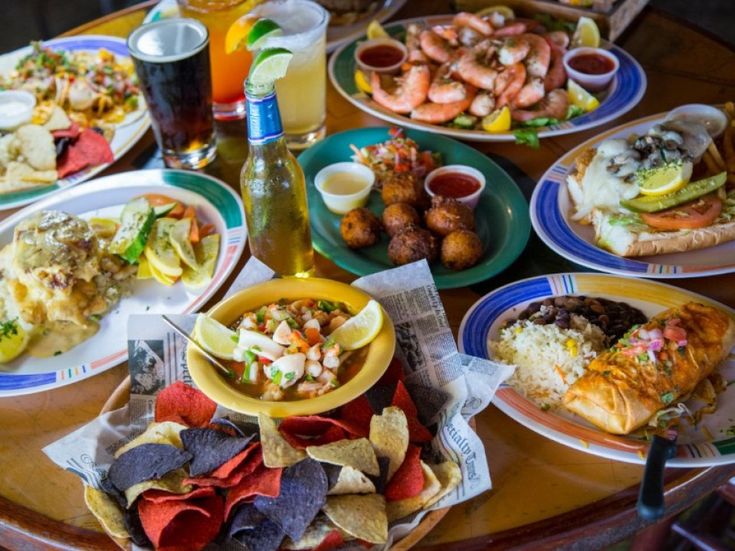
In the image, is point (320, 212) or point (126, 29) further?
point (126, 29)

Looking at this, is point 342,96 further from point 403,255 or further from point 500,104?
point 403,255

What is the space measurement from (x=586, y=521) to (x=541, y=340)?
1.52 ft

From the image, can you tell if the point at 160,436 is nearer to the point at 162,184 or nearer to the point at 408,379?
the point at 408,379

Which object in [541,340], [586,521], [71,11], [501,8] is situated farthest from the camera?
[71,11]

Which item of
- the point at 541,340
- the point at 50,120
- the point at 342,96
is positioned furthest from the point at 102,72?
the point at 541,340

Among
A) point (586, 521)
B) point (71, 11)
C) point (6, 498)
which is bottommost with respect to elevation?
point (71, 11)

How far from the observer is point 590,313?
1941 millimetres

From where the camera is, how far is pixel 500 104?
2789 millimetres

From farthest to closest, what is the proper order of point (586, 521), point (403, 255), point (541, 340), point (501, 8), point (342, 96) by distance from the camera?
point (501, 8), point (342, 96), point (403, 255), point (541, 340), point (586, 521)

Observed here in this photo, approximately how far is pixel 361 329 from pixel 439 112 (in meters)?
1.31

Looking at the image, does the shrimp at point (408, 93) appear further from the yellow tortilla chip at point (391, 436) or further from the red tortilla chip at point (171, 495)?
the red tortilla chip at point (171, 495)

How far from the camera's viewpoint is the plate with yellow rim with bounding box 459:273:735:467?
62.4 inches

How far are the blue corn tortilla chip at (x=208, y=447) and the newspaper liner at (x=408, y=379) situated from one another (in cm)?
15

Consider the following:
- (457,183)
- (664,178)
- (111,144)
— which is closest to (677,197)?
(664,178)
